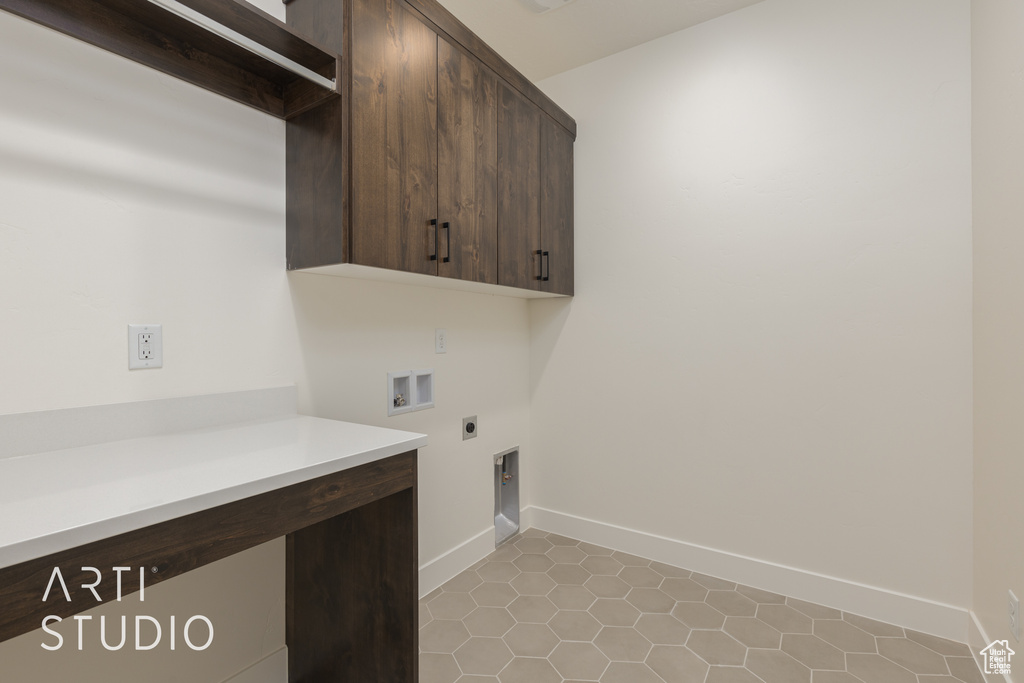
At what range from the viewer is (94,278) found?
3.88 feet

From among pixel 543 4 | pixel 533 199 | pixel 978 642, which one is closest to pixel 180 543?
pixel 533 199

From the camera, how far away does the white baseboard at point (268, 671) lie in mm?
1478

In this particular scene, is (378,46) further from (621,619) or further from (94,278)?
(621,619)

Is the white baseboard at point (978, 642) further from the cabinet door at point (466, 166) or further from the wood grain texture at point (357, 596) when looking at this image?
the cabinet door at point (466, 166)

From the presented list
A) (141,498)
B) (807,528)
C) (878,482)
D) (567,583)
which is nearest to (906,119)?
(878,482)

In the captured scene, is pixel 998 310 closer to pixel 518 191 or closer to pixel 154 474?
pixel 518 191

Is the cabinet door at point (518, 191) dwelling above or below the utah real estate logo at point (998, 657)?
above

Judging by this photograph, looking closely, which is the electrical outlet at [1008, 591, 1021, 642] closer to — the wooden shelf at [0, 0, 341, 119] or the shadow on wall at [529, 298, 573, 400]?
the shadow on wall at [529, 298, 573, 400]

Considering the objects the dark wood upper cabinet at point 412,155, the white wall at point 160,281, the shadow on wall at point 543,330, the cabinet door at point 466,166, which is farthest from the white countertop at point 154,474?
the shadow on wall at point 543,330

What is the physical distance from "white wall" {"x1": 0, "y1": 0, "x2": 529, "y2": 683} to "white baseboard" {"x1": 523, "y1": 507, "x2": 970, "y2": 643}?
1.39 meters

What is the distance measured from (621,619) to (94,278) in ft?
6.63

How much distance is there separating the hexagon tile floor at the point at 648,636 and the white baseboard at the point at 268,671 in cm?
44

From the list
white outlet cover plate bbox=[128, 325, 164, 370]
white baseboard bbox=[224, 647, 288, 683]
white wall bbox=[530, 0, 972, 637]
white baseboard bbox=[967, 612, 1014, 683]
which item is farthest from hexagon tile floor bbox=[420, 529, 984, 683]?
white outlet cover plate bbox=[128, 325, 164, 370]

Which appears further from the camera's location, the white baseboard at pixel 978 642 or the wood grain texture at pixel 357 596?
the white baseboard at pixel 978 642
